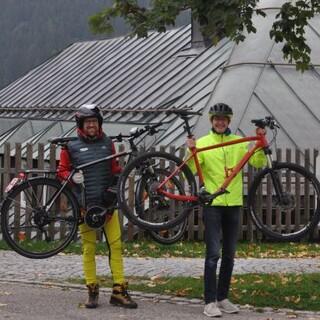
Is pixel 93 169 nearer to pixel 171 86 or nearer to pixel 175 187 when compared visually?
pixel 175 187

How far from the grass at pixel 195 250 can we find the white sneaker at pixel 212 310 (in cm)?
498

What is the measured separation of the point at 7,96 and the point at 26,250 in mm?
27831

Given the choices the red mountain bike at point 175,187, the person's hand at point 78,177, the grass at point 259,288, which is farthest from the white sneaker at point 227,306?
the person's hand at point 78,177

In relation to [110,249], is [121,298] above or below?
below

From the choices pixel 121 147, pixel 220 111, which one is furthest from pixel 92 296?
pixel 121 147

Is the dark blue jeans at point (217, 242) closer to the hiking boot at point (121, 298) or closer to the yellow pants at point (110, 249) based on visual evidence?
the hiking boot at point (121, 298)

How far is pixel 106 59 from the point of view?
3347 cm

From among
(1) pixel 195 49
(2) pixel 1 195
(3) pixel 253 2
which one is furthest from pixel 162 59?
(3) pixel 253 2

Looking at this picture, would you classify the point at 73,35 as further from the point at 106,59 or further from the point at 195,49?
the point at 195,49

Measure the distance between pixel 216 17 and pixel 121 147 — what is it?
19.7ft

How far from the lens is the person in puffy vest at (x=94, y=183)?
7938 millimetres

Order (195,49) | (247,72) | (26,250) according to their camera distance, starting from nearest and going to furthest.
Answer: (26,250) < (247,72) < (195,49)

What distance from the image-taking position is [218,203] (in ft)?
24.8

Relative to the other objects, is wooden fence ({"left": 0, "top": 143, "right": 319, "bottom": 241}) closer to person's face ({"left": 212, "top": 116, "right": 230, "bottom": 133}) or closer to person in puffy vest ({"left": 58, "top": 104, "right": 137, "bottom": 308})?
person in puffy vest ({"left": 58, "top": 104, "right": 137, "bottom": 308})
